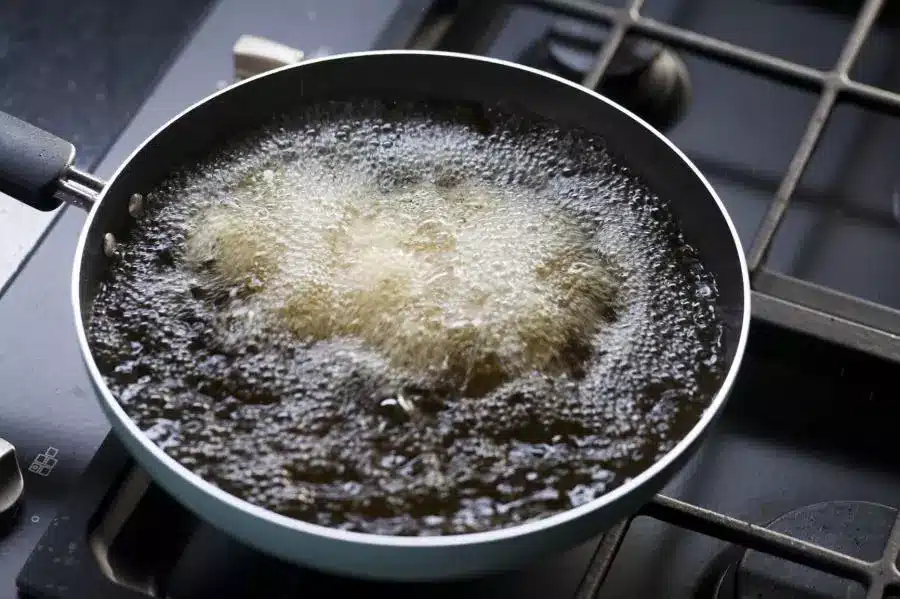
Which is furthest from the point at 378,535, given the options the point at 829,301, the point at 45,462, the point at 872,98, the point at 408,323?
the point at 872,98

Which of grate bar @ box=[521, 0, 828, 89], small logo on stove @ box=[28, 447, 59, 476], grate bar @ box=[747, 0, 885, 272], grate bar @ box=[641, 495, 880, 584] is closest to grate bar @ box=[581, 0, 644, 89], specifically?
grate bar @ box=[521, 0, 828, 89]

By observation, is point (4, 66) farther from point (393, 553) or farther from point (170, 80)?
point (393, 553)

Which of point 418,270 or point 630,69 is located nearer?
point 418,270

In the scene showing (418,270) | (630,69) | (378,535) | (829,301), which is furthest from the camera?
(630,69)

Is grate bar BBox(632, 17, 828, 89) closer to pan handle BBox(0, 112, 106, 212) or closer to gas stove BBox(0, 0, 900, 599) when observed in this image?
gas stove BBox(0, 0, 900, 599)

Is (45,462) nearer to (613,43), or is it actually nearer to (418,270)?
(418,270)

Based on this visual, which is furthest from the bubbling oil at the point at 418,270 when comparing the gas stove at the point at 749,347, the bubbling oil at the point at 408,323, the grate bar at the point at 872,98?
the grate bar at the point at 872,98

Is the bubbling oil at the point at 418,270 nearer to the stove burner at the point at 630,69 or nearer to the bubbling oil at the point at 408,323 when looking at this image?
the bubbling oil at the point at 408,323
